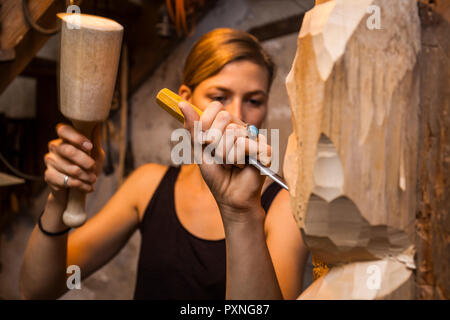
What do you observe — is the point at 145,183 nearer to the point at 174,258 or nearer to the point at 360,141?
the point at 174,258

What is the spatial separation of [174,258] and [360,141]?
2.91ft

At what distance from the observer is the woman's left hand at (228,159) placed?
1.56ft

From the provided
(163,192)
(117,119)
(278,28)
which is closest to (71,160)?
(163,192)

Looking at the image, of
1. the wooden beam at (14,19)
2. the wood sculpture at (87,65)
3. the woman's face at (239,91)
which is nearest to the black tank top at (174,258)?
the woman's face at (239,91)

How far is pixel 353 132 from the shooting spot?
335 millimetres

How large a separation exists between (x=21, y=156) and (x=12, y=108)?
283 mm

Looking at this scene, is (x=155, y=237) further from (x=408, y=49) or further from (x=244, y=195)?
(x=408, y=49)

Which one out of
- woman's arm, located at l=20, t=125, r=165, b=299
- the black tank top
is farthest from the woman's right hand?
the black tank top

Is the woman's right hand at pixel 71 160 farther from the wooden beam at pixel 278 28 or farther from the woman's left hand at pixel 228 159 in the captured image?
the wooden beam at pixel 278 28

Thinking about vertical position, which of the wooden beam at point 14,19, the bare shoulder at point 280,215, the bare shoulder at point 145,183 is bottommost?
the bare shoulder at point 280,215

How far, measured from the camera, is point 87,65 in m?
0.50

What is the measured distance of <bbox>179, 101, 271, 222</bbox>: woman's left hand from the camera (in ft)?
1.56

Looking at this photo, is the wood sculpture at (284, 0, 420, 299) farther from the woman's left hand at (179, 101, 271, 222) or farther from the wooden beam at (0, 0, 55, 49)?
the wooden beam at (0, 0, 55, 49)
